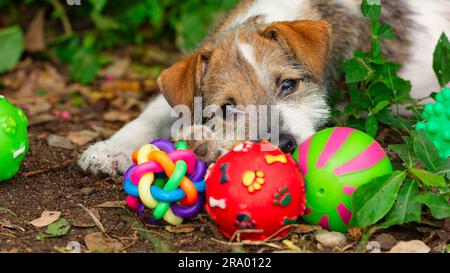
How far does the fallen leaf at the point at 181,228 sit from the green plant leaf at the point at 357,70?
1576 mm

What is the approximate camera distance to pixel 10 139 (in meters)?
4.41

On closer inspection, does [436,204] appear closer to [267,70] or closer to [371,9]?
[267,70]

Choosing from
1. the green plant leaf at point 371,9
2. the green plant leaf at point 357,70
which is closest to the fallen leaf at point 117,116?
the green plant leaf at point 357,70

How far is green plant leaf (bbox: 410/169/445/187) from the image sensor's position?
152 inches

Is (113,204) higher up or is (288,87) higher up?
(288,87)

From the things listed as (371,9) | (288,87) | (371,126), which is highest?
(371,9)

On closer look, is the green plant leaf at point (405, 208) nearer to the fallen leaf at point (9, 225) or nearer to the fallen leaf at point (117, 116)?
the fallen leaf at point (9, 225)

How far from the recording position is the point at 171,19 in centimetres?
806

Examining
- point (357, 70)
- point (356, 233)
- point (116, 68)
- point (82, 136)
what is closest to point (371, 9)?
point (357, 70)

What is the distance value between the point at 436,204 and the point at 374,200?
1.19 feet

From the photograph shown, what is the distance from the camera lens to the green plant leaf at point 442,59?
15.9 ft

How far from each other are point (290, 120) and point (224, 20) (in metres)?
1.60

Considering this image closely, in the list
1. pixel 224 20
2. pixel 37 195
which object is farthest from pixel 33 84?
pixel 37 195

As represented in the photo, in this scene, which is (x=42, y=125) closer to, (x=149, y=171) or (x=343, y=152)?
(x=149, y=171)
